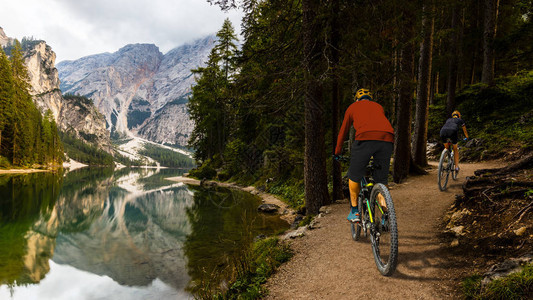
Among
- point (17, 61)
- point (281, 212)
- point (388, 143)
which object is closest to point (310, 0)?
point (388, 143)

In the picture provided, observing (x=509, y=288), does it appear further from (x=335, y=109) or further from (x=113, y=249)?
(x=113, y=249)

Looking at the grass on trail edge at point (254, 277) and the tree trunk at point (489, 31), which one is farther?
the tree trunk at point (489, 31)

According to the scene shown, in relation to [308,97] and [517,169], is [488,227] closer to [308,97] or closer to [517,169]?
[517,169]

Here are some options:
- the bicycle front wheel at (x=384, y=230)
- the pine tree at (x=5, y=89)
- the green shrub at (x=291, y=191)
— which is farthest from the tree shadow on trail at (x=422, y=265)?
the pine tree at (x=5, y=89)

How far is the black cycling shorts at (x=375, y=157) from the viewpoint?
13.9 feet

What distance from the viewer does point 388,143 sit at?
4.26 metres

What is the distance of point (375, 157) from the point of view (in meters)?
4.32

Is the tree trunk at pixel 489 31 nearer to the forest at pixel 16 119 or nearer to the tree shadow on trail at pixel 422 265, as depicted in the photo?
the tree shadow on trail at pixel 422 265

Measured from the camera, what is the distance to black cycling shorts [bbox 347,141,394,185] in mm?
4242

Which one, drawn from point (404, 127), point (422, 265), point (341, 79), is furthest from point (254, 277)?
point (404, 127)

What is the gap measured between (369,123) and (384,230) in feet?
5.40

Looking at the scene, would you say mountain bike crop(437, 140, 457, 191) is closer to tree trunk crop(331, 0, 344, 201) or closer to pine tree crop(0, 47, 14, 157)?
tree trunk crop(331, 0, 344, 201)

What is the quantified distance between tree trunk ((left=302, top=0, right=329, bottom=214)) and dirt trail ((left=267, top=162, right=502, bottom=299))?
1.75 metres

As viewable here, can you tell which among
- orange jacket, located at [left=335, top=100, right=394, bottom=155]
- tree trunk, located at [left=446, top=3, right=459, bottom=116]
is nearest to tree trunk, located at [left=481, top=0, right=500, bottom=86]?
tree trunk, located at [left=446, top=3, right=459, bottom=116]
